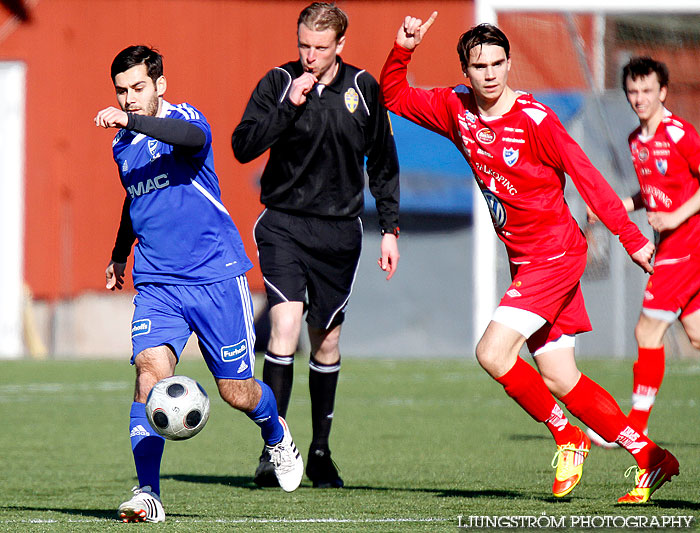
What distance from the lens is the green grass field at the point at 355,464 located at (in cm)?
485

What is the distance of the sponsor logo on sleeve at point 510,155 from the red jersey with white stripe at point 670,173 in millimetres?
2173

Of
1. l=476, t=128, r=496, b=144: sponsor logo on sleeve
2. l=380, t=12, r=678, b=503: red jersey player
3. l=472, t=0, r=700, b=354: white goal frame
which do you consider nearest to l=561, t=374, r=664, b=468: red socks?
l=380, t=12, r=678, b=503: red jersey player

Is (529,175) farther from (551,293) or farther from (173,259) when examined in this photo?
(173,259)

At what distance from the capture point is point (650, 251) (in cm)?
479

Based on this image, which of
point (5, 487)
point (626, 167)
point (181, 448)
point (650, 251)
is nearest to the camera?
point (650, 251)

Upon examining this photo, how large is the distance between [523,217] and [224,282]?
1381mm

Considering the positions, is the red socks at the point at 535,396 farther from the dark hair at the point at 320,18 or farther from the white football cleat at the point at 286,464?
the dark hair at the point at 320,18

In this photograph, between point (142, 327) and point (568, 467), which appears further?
point (568, 467)

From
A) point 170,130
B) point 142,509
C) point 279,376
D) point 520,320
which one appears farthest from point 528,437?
point 170,130

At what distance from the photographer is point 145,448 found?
193 inches

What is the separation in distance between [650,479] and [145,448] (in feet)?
7.17

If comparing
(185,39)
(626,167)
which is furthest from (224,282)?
(185,39)

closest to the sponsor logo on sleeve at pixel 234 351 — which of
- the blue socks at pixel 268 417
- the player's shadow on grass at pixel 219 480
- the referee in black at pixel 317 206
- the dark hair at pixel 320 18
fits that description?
the blue socks at pixel 268 417

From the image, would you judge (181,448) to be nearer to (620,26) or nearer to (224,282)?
(224,282)
